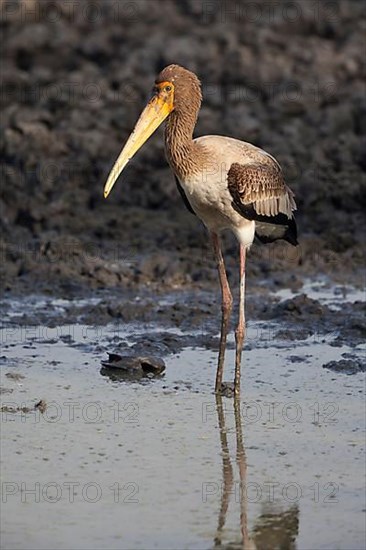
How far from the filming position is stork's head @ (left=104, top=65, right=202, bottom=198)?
8625 millimetres

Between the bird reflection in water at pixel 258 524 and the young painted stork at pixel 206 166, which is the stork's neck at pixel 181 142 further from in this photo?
the bird reflection in water at pixel 258 524

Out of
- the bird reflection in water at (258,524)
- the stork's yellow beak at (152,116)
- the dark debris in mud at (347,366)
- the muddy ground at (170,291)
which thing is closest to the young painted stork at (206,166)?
the stork's yellow beak at (152,116)

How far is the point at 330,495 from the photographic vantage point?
6.83 m

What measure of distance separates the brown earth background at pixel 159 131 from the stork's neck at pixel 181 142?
8.06ft

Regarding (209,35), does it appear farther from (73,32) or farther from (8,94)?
(8,94)

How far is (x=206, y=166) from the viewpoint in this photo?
8.54 meters

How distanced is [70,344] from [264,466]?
2.63m

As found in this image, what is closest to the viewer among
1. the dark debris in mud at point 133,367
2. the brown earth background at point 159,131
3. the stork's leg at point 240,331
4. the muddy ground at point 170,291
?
the muddy ground at point 170,291

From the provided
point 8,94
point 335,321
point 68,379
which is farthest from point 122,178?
point 68,379

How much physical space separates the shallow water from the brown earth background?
189cm

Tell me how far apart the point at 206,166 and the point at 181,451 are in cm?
187

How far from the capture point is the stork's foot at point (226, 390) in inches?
339

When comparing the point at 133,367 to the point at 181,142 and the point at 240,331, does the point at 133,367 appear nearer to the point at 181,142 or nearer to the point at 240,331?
the point at 240,331

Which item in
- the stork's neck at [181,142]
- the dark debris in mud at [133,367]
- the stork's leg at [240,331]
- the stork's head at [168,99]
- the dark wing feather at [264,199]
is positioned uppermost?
the stork's head at [168,99]
